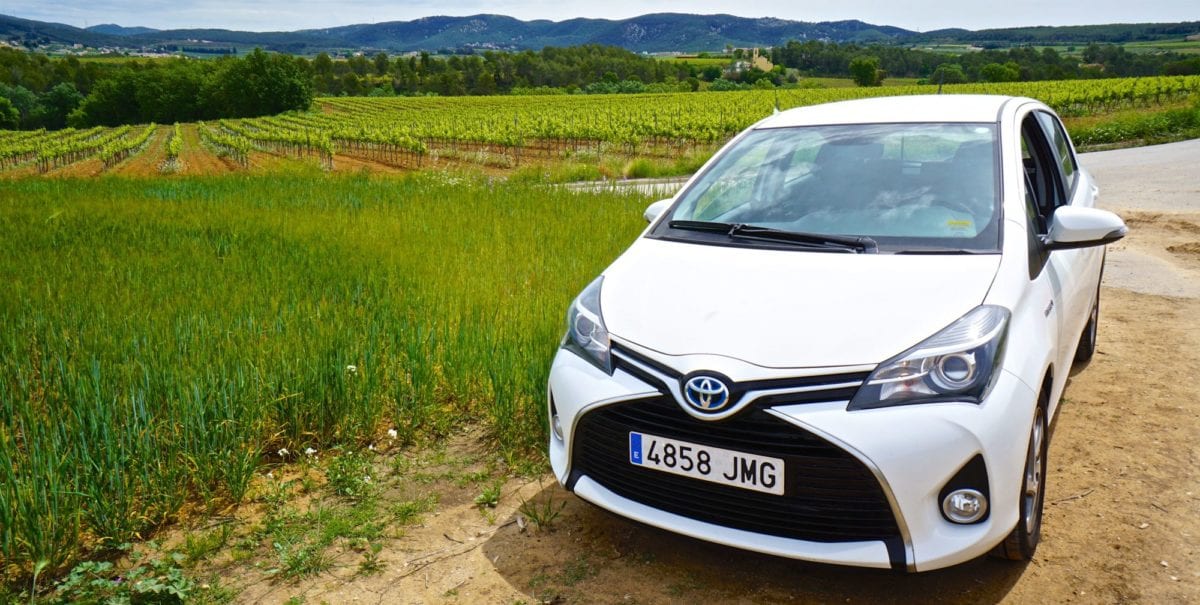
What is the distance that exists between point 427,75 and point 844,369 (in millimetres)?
163814

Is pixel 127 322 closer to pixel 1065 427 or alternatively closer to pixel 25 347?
pixel 25 347

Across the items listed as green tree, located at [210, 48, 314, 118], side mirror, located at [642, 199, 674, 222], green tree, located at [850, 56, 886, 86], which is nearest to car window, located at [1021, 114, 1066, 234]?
side mirror, located at [642, 199, 674, 222]

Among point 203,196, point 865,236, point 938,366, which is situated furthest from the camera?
point 203,196

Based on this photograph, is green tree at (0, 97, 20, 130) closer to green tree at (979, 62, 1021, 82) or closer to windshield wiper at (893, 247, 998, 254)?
green tree at (979, 62, 1021, 82)

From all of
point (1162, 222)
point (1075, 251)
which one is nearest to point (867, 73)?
point (1162, 222)

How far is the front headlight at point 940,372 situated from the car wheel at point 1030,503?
37 centimetres

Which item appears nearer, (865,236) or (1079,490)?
(865,236)

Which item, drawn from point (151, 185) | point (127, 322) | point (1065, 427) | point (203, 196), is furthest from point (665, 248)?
point (151, 185)

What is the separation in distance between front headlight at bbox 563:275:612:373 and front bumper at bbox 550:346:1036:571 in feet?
0.92

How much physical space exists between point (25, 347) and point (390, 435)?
94.1 inches

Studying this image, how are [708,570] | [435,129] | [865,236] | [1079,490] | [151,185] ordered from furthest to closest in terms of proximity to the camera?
[435,129] < [151,185] < [1079,490] < [865,236] < [708,570]

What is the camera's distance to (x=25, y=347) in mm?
5062

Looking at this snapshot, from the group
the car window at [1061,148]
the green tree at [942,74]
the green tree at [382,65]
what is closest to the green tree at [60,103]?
the green tree at [382,65]

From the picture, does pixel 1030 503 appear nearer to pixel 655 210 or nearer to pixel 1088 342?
pixel 655 210
